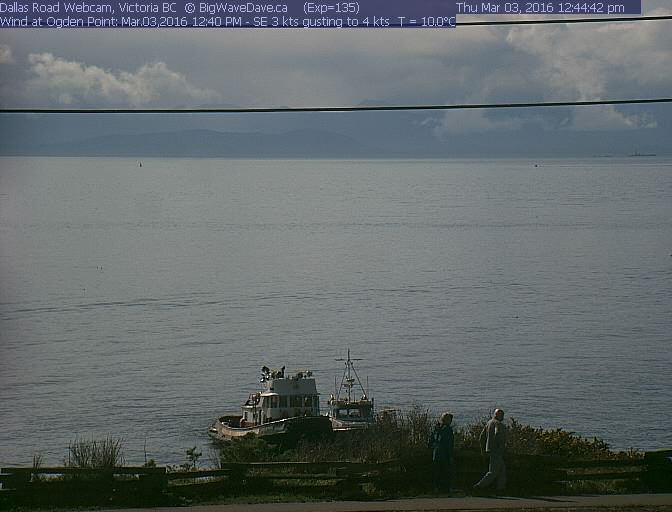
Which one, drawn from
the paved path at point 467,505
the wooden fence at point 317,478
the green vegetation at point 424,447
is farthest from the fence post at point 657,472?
the green vegetation at point 424,447

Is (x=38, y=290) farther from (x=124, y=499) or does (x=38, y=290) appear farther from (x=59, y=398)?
(x=124, y=499)

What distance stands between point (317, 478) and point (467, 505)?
3.00 m

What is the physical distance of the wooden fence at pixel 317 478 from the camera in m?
19.7

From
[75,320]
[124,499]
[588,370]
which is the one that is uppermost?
[75,320]

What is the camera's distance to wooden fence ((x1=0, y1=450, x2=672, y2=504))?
777 inches

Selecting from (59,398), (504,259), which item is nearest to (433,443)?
(59,398)

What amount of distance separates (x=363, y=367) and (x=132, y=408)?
66.5ft

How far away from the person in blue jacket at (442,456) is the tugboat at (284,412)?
3430cm

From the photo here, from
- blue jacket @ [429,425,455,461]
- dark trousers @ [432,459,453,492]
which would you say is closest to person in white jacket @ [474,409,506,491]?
dark trousers @ [432,459,453,492]

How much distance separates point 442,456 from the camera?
66.2ft

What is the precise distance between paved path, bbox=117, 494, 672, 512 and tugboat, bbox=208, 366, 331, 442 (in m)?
35.2

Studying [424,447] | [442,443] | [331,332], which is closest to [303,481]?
[442,443]

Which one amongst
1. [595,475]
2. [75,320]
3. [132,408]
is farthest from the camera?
A: [75,320]

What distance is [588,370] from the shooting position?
3452 inches
